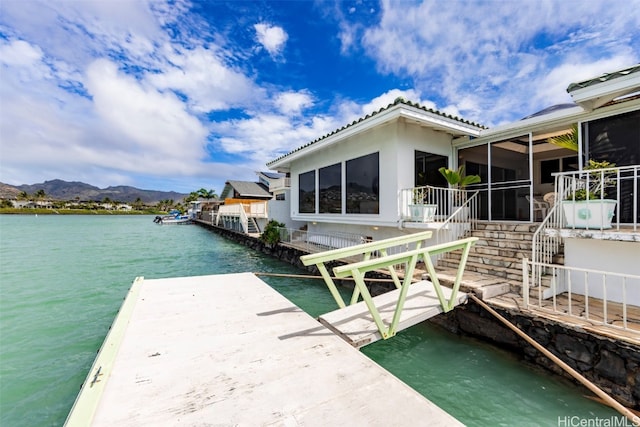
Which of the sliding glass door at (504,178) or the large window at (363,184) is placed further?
the large window at (363,184)

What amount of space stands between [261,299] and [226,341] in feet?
4.43

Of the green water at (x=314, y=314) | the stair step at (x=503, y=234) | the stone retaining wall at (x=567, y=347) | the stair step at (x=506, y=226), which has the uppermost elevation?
the stair step at (x=506, y=226)

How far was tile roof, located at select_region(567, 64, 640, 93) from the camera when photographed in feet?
13.8

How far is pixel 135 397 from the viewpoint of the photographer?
5.93 ft

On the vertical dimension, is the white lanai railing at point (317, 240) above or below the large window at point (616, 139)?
below

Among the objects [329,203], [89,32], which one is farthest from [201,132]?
[329,203]

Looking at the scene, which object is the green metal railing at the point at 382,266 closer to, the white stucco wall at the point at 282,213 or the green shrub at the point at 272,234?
the green shrub at the point at 272,234

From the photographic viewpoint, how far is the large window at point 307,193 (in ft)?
36.4

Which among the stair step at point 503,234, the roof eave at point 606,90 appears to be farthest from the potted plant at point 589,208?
the stair step at point 503,234

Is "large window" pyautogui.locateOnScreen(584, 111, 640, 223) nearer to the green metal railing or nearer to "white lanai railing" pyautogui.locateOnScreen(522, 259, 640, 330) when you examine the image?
"white lanai railing" pyautogui.locateOnScreen(522, 259, 640, 330)

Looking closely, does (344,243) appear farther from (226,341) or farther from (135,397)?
(135,397)

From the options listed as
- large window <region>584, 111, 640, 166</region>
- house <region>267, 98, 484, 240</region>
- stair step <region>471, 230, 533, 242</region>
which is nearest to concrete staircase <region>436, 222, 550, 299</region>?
stair step <region>471, 230, 533, 242</region>

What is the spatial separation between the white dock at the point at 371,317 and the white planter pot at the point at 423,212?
284cm

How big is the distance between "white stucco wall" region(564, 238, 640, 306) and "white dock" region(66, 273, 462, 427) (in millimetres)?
5059
